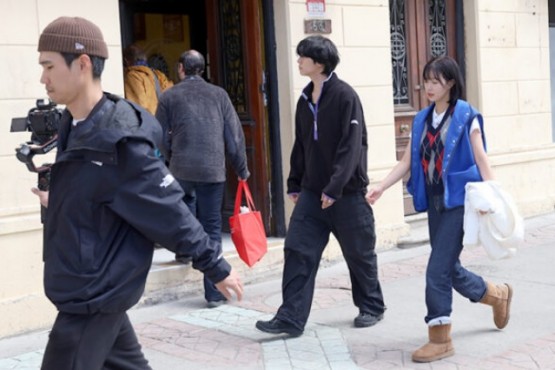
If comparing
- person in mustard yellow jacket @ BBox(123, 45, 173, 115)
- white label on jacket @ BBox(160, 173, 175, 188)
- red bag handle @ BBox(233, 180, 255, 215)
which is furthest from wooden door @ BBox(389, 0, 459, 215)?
white label on jacket @ BBox(160, 173, 175, 188)

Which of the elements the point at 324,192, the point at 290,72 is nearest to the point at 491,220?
the point at 324,192

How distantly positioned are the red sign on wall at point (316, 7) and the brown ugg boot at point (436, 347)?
3788 millimetres

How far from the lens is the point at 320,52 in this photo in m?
5.94

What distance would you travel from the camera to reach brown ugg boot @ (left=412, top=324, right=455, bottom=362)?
17.9 ft

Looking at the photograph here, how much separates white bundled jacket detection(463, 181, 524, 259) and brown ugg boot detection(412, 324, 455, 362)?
54 centimetres

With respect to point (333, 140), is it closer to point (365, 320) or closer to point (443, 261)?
point (443, 261)

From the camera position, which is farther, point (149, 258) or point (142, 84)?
point (142, 84)

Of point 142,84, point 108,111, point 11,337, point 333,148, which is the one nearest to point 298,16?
point 142,84

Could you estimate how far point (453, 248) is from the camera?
216 inches

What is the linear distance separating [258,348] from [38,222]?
6.13 ft

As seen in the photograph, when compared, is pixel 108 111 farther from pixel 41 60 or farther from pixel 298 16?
pixel 298 16

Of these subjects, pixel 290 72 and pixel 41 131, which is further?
pixel 290 72

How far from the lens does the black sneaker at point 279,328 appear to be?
5.98m

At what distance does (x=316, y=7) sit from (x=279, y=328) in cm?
351
